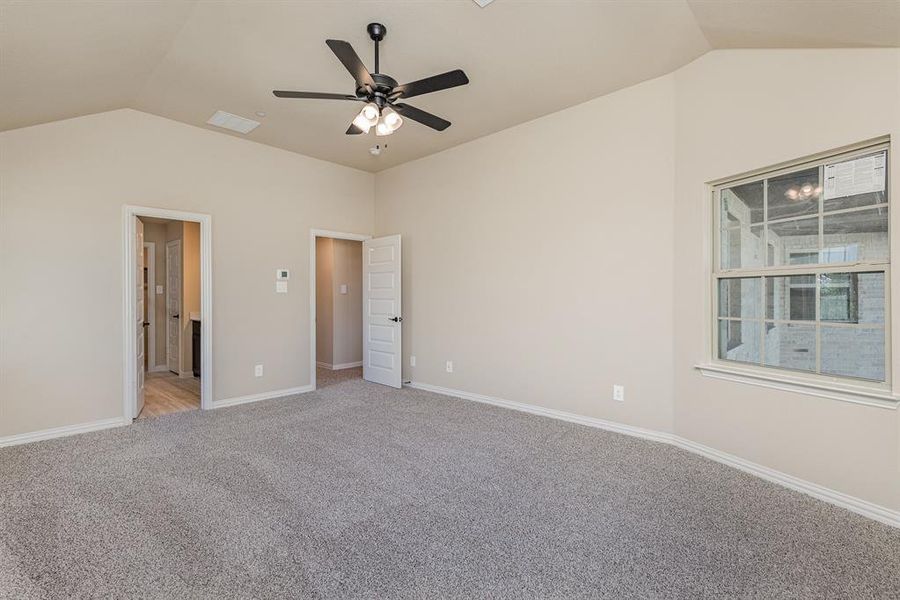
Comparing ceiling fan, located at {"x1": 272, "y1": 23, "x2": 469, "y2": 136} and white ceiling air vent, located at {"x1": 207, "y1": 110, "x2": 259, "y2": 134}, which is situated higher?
white ceiling air vent, located at {"x1": 207, "y1": 110, "x2": 259, "y2": 134}

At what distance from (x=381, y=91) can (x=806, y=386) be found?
3206 millimetres

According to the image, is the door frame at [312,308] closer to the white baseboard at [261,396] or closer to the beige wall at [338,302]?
the white baseboard at [261,396]

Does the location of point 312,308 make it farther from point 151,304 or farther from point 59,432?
point 151,304

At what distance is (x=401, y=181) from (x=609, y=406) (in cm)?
379

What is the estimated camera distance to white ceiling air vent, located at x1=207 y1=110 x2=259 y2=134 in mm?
3988

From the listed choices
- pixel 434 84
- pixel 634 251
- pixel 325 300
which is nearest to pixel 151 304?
pixel 325 300

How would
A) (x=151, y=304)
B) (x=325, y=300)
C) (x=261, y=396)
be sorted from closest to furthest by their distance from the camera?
1. (x=261, y=396)
2. (x=151, y=304)
3. (x=325, y=300)

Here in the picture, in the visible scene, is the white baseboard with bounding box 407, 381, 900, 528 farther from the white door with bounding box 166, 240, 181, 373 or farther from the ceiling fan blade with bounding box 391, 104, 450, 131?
the white door with bounding box 166, 240, 181, 373

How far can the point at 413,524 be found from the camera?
217 cm

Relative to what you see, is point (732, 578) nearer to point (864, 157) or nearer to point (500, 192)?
point (864, 157)

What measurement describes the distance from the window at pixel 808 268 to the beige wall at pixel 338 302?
5.28 meters

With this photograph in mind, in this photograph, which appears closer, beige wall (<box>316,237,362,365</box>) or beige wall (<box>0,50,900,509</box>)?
beige wall (<box>0,50,900,509</box>)

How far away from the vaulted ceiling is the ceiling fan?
36 centimetres

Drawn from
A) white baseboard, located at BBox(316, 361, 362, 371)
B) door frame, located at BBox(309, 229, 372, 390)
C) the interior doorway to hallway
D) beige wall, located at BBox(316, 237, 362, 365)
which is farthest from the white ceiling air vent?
white baseboard, located at BBox(316, 361, 362, 371)
